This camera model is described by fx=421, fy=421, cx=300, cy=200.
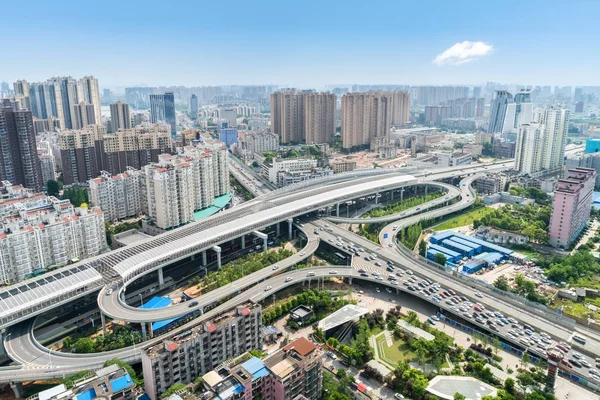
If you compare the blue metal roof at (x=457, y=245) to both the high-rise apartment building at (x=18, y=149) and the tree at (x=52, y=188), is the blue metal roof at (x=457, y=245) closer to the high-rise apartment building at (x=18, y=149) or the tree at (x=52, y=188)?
the tree at (x=52, y=188)

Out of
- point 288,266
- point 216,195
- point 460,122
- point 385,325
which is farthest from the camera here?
point 460,122

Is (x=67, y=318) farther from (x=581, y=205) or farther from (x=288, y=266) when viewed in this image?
(x=581, y=205)

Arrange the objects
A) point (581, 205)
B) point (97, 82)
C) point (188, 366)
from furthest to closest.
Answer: point (97, 82) < point (581, 205) < point (188, 366)

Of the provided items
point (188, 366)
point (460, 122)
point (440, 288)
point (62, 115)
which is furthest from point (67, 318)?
point (460, 122)

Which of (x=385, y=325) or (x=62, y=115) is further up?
(x=62, y=115)

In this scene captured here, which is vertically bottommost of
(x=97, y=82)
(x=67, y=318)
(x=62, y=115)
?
(x=67, y=318)

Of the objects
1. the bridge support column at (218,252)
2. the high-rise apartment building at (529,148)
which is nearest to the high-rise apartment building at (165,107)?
the high-rise apartment building at (529,148)

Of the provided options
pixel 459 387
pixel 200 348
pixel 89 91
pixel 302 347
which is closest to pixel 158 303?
pixel 200 348
